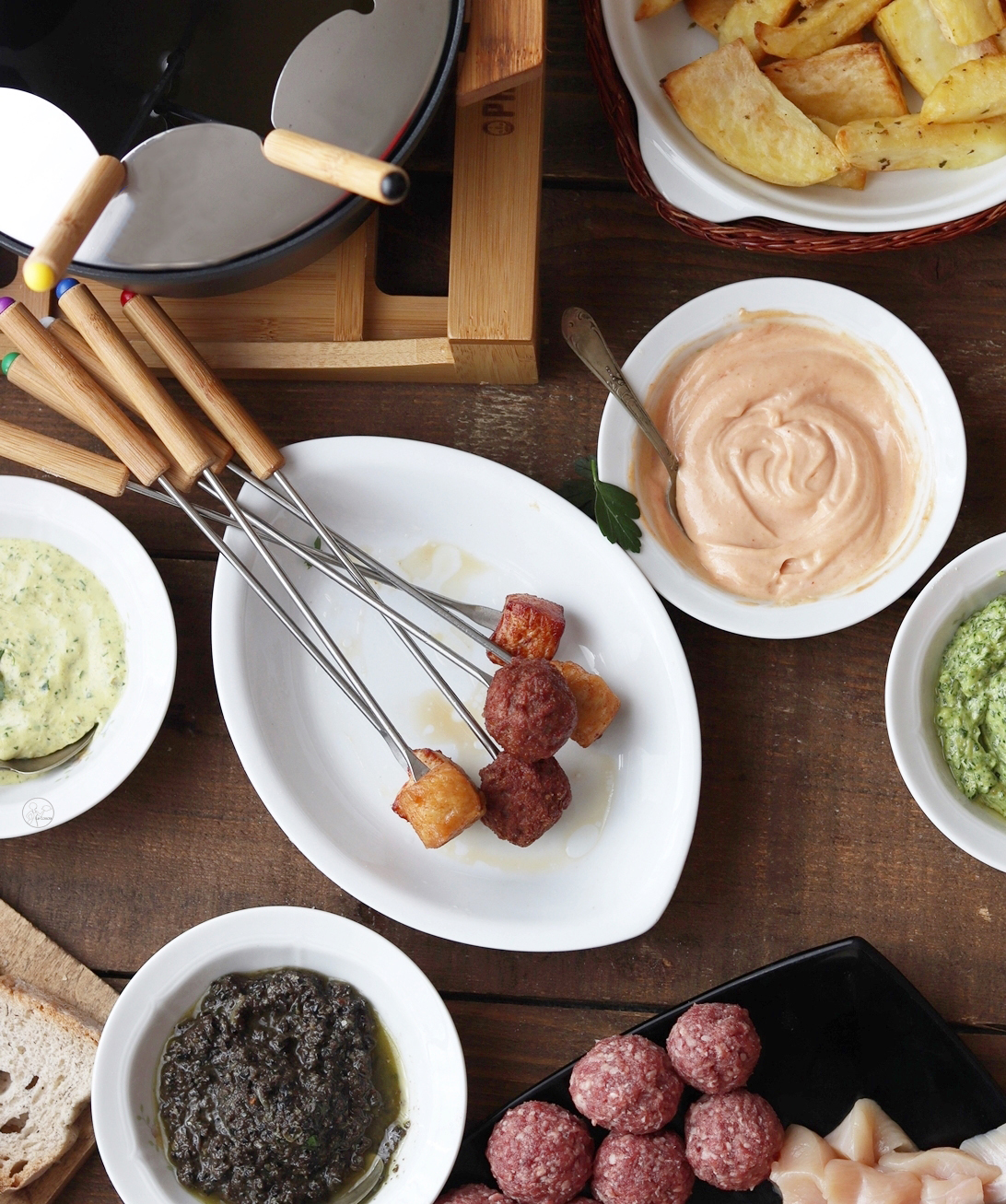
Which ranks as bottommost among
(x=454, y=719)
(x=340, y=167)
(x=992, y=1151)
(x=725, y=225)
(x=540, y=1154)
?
(x=992, y=1151)

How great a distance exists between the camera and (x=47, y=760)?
1632mm

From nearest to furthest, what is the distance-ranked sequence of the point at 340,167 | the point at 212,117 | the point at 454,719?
the point at 340,167, the point at 212,117, the point at 454,719

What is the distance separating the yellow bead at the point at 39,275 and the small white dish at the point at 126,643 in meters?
0.70

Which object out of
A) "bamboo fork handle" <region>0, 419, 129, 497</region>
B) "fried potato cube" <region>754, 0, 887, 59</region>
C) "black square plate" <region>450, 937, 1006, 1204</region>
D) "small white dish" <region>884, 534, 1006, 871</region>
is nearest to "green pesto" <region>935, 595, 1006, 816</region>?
"small white dish" <region>884, 534, 1006, 871</region>

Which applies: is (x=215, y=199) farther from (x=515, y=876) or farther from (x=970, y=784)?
(x=970, y=784)

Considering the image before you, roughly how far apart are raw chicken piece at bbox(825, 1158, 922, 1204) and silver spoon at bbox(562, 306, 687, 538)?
1.00 meters

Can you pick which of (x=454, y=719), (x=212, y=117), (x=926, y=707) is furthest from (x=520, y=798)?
(x=212, y=117)

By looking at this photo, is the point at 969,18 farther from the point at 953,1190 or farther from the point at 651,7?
the point at 953,1190

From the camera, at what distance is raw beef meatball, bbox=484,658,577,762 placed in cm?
144

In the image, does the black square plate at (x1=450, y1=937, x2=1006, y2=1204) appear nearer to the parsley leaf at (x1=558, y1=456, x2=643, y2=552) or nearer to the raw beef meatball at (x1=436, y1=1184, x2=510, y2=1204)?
the raw beef meatball at (x1=436, y1=1184, x2=510, y2=1204)

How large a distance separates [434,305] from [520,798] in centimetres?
74

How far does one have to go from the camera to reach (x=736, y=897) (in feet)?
5.51

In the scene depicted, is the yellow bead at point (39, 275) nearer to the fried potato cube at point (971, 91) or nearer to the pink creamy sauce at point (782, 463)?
the pink creamy sauce at point (782, 463)

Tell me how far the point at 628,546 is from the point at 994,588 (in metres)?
0.55
